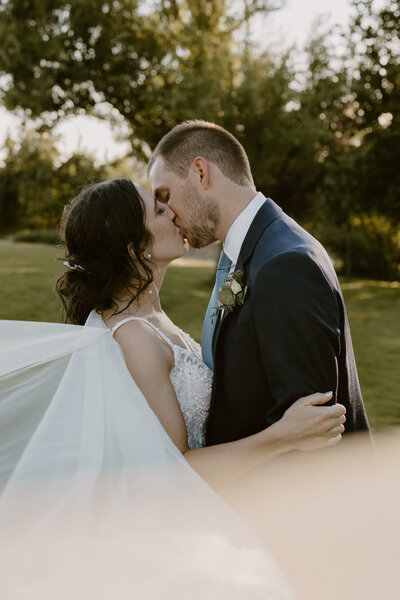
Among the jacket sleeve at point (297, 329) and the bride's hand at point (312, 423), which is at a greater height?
the jacket sleeve at point (297, 329)

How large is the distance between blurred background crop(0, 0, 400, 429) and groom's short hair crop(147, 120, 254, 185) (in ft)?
34.2

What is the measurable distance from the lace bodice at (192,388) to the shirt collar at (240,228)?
0.48 meters

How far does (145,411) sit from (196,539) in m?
0.50

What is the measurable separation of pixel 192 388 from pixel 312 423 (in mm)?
748

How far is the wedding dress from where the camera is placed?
6.27 ft

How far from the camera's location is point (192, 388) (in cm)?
282

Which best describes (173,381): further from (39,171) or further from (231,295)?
(39,171)

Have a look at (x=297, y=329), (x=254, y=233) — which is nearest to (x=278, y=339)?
(x=297, y=329)

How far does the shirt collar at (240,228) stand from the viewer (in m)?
2.78

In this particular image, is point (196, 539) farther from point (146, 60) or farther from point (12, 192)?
point (12, 192)

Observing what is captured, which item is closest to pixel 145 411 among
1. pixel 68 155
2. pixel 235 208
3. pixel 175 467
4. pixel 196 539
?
pixel 175 467

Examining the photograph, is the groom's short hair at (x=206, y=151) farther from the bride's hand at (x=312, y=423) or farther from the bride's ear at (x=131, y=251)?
the bride's hand at (x=312, y=423)

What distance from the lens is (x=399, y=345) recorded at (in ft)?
40.4

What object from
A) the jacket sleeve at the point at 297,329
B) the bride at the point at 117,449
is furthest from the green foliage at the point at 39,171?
the jacket sleeve at the point at 297,329
